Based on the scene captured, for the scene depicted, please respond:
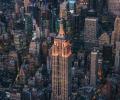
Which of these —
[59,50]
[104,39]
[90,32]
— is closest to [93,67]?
[104,39]

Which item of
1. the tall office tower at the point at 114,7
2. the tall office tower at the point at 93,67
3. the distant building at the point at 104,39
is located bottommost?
the tall office tower at the point at 93,67

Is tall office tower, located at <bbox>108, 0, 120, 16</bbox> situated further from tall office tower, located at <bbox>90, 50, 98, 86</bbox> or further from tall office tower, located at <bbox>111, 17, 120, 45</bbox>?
tall office tower, located at <bbox>90, 50, 98, 86</bbox>

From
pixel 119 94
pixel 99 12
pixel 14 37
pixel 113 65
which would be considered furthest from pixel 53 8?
pixel 119 94

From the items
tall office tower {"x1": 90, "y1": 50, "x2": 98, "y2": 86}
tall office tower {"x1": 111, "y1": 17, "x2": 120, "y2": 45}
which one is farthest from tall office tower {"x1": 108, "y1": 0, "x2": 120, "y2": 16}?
tall office tower {"x1": 90, "y1": 50, "x2": 98, "y2": 86}

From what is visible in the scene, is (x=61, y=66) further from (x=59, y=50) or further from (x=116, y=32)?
(x=116, y=32)

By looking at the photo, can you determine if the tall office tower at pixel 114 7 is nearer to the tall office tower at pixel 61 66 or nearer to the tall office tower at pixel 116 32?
the tall office tower at pixel 116 32

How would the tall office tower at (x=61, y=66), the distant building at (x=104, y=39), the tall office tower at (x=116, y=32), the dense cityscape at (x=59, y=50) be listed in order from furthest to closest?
the tall office tower at (x=116, y=32) < the distant building at (x=104, y=39) < the dense cityscape at (x=59, y=50) < the tall office tower at (x=61, y=66)

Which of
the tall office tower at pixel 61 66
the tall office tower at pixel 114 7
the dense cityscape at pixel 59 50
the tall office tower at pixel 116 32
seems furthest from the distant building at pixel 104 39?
the tall office tower at pixel 61 66
